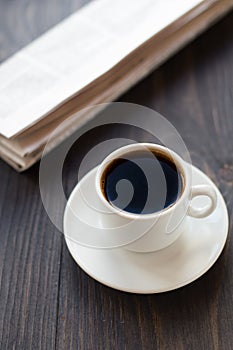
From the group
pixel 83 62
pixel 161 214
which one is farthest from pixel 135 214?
pixel 83 62

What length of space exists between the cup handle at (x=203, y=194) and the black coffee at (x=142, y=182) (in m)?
0.02

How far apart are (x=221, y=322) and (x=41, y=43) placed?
1.57 ft

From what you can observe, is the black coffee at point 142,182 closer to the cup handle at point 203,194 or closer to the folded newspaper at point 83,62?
the cup handle at point 203,194

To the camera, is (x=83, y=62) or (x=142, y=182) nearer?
(x=142, y=182)

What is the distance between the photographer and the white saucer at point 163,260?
0.55m

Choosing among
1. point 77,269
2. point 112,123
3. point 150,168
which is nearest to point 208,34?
point 112,123

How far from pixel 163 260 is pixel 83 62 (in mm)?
320

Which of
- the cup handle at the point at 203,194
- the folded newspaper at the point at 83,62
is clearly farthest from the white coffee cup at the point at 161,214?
the folded newspaper at the point at 83,62

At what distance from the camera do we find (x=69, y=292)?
58 cm

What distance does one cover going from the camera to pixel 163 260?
1.87ft

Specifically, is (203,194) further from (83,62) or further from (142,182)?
(83,62)

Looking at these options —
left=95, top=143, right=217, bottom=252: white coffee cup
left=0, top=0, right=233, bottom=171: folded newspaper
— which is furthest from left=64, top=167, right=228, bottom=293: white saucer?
left=0, top=0, right=233, bottom=171: folded newspaper

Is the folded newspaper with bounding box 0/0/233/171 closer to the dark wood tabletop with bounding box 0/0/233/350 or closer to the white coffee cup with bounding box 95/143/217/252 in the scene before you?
the dark wood tabletop with bounding box 0/0/233/350

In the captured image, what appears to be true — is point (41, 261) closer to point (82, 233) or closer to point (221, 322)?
point (82, 233)
